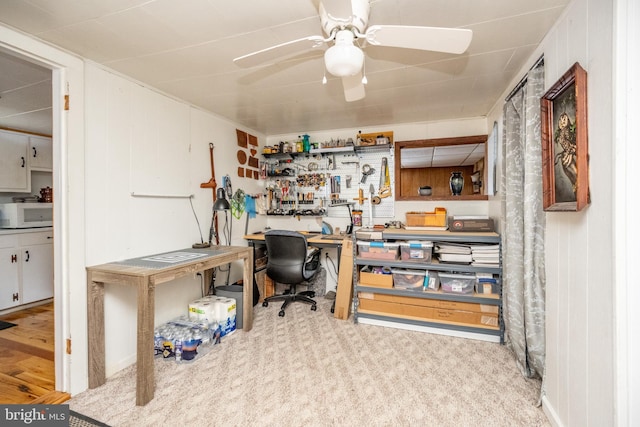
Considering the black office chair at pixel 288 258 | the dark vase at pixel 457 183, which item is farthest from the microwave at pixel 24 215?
the dark vase at pixel 457 183

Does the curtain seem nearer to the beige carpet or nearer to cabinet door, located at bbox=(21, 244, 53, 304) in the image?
the beige carpet

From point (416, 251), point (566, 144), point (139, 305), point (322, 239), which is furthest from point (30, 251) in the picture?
point (566, 144)

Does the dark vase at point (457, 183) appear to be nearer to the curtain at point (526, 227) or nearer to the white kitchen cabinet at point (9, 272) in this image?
the curtain at point (526, 227)

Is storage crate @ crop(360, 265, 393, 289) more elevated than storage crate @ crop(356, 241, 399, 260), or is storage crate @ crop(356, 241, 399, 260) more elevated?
storage crate @ crop(356, 241, 399, 260)

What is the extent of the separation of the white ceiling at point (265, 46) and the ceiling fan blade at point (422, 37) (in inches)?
7.9

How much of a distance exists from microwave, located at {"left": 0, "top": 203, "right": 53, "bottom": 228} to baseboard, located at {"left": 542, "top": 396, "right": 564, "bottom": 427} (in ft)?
17.3

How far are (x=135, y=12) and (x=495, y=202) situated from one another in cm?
316

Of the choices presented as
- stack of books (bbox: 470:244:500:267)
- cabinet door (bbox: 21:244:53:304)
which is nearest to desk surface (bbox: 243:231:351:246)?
stack of books (bbox: 470:244:500:267)

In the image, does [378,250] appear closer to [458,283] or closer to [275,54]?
[458,283]

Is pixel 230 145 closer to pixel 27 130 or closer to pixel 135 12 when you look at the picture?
pixel 135 12

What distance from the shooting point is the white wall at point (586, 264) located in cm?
107

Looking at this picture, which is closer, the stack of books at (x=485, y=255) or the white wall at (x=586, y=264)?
the white wall at (x=586, y=264)

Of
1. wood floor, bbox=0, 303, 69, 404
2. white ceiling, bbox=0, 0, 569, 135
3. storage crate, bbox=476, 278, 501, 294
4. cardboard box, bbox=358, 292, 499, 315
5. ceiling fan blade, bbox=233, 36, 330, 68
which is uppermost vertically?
white ceiling, bbox=0, 0, 569, 135

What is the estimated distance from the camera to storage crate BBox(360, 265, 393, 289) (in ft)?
9.16
